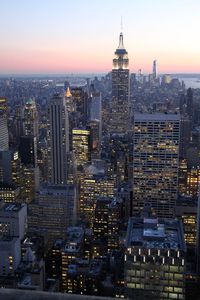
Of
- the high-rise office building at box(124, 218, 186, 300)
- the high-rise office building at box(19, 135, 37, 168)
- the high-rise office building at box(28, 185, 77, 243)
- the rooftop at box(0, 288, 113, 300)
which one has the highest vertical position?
the rooftop at box(0, 288, 113, 300)

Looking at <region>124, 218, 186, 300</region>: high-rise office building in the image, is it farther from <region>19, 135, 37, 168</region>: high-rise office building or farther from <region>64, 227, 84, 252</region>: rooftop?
<region>19, 135, 37, 168</region>: high-rise office building

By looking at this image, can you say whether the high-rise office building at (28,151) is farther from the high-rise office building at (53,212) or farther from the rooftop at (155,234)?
the rooftop at (155,234)

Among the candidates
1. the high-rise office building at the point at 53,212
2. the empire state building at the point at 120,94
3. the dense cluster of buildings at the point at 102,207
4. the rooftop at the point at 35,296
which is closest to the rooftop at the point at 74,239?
the dense cluster of buildings at the point at 102,207

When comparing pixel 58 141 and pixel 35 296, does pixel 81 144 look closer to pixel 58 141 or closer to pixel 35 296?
pixel 58 141

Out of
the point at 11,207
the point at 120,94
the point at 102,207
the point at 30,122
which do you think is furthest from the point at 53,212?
the point at 120,94

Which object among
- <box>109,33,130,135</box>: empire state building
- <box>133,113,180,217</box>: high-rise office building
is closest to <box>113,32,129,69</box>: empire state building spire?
<box>109,33,130,135</box>: empire state building

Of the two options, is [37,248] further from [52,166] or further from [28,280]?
[52,166]
